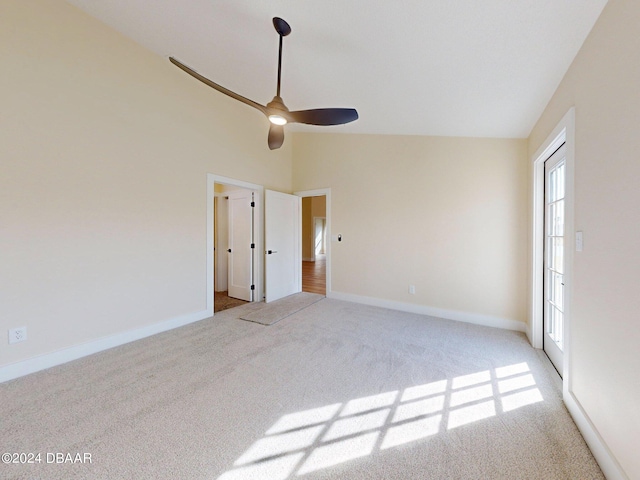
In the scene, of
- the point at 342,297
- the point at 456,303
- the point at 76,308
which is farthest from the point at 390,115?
the point at 76,308

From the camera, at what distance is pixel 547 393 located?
1829mm

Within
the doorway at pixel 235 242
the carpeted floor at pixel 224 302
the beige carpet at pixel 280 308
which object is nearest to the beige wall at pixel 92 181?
the carpeted floor at pixel 224 302

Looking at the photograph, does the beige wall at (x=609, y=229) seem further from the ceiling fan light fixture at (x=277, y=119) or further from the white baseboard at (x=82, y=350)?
the white baseboard at (x=82, y=350)

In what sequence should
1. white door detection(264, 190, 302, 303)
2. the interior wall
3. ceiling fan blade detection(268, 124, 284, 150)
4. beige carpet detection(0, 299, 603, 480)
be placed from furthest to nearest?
the interior wall < white door detection(264, 190, 302, 303) < ceiling fan blade detection(268, 124, 284, 150) < beige carpet detection(0, 299, 603, 480)

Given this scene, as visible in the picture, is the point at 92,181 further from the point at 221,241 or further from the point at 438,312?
the point at 438,312

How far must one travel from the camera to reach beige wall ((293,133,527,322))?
3.06 metres

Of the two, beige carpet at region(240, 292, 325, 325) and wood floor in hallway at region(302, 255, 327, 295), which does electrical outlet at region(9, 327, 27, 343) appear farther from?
wood floor in hallway at region(302, 255, 327, 295)

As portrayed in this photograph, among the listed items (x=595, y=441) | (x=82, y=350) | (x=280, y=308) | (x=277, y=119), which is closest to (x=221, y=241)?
(x=280, y=308)

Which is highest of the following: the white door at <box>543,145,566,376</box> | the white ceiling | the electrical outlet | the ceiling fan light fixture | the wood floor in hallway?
the white ceiling

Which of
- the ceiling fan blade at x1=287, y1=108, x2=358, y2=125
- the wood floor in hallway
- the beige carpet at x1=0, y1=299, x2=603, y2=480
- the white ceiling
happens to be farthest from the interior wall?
the ceiling fan blade at x1=287, y1=108, x2=358, y2=125

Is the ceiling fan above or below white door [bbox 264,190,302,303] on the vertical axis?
above

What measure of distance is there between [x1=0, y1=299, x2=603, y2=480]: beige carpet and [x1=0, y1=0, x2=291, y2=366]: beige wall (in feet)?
1.74

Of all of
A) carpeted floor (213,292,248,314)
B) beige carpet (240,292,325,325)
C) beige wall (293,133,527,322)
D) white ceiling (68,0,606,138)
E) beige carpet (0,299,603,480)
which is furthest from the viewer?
carpeted floor (213,292,248,314)

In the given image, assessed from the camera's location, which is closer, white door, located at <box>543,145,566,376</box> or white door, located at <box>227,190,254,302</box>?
white door, located at <box>543,145,566,376</box>
